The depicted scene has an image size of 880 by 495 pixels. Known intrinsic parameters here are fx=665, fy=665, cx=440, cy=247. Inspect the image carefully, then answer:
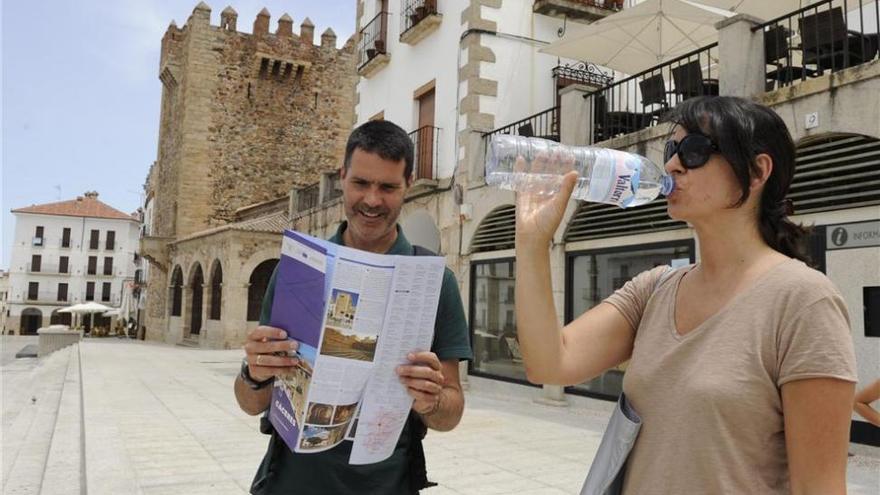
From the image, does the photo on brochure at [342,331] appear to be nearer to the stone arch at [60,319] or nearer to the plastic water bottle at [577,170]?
the plastic water bottle at [577,170]

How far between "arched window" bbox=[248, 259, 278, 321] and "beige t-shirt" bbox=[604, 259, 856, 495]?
24.2 m

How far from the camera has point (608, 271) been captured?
9.38 meters

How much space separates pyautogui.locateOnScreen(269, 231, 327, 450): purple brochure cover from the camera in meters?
1.57

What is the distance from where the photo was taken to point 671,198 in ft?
5.15

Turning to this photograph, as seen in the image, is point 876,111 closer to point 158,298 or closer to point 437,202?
point 437,202

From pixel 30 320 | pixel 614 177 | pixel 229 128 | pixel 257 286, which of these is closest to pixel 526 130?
pixel 614 177

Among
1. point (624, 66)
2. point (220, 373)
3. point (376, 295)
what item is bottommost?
point (220, 373)

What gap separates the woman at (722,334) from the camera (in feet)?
4.17

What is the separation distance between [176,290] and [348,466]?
30773 millimetres

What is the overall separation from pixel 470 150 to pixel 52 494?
8477 millimetres

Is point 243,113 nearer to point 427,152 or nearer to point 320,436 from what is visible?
point 427,152

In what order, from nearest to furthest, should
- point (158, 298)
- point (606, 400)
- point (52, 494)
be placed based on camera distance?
point (52, 494), point (606, 400), point (158, 298)

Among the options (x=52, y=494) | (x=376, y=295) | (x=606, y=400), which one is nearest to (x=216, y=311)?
(x=606, y=400)

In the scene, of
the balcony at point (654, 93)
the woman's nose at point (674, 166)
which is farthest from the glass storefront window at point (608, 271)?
the woman's nose at point (674, 166)
